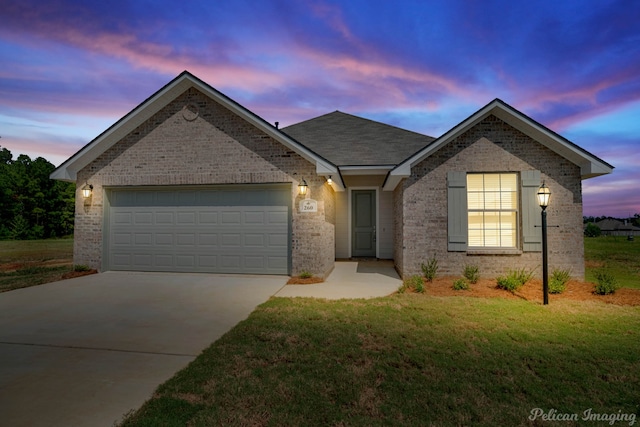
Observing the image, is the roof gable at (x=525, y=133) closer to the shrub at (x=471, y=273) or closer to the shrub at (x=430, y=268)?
the shrub at (x=430, y=268)

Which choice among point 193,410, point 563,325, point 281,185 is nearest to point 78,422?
point 193,410

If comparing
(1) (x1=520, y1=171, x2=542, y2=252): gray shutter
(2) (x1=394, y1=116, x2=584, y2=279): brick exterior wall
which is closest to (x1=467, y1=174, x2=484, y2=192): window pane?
(2) (x1=394, y1=116, x2=584, y2=279): brick exterior wall

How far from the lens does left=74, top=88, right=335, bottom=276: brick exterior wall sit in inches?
337

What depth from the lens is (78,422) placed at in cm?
240

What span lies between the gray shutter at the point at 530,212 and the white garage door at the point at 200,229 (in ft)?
20.6

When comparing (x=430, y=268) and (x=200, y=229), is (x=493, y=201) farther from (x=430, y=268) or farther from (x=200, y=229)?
(x=200, y=229)

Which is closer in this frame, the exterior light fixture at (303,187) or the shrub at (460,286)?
the shrub at (460,286)

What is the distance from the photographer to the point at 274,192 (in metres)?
8.93

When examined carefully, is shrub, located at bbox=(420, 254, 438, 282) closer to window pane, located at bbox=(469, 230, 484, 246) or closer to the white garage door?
window pane, located at bbox=(469, 230, 484, 246)

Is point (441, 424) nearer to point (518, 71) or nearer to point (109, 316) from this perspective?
point (109, 316)

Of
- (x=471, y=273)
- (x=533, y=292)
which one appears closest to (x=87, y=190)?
(x=471, y=273)

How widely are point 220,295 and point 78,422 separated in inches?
170

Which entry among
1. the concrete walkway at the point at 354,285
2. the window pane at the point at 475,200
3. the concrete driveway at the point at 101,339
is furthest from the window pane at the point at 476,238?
the concrete driveway at the point at 101,339

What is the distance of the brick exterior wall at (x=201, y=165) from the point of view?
856 cm
